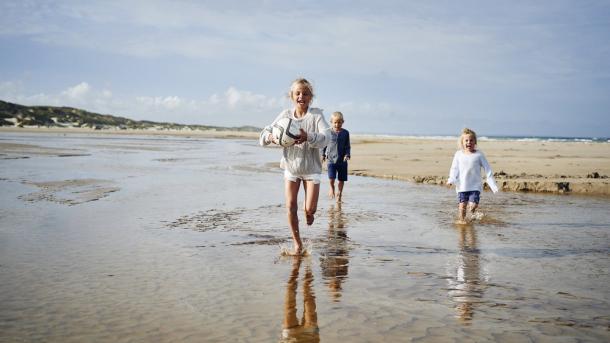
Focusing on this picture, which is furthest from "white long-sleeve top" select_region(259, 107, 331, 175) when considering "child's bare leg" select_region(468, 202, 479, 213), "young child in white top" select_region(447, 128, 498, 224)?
"child's bare leg" select_region(468, 202, 479, 213)

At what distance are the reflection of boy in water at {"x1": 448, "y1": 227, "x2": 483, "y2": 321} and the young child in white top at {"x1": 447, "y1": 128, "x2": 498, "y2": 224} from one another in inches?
86.2

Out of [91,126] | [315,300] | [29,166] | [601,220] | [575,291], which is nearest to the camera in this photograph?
[315,300]

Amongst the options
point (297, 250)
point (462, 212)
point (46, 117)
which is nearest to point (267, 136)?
point (297, 250)

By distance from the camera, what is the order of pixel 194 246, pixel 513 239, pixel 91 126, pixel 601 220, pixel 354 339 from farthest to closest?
pixel 91 126
pixel 601 220
pixel 513 239
pixel 194 246
pixel 354 339

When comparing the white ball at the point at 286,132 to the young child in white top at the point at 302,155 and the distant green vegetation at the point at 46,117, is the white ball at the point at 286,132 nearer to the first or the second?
the young child in white top at the point at 302,155

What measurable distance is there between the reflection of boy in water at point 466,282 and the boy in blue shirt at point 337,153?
4554mm

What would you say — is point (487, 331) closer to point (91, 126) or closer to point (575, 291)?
point (575, 291)

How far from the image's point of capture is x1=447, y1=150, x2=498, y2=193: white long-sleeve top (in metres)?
8.20

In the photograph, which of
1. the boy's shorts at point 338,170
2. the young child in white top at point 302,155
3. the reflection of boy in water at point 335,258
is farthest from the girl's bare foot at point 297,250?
the boy's shorts at point 338,170

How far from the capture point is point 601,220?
7.92m

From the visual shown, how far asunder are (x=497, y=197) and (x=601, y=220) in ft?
9.58

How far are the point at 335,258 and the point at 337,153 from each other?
555cm

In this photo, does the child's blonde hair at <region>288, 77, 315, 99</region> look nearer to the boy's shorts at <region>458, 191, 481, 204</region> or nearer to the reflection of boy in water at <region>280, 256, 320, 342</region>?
the reflection of boy in water at <region>280, 256, 320, 342</region>

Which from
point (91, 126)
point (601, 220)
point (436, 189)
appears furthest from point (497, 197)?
point (91, 126)
